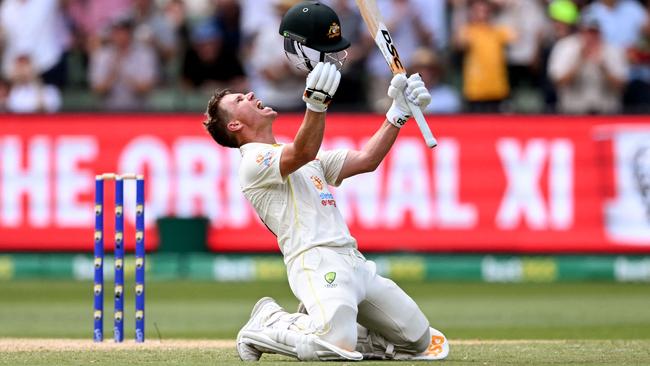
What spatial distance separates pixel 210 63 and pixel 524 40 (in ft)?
9.26

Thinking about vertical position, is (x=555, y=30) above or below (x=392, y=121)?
above

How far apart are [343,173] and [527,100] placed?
6.73 metres

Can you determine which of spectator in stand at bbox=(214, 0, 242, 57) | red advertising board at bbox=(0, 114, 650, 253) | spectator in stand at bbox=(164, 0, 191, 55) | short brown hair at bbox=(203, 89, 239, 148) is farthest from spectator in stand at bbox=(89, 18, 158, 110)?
short brown hair at bbox=(203, 89, 239, 148)

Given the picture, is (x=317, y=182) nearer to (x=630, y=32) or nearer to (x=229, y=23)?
(x=229, y=23)

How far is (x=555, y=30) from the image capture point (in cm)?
1297

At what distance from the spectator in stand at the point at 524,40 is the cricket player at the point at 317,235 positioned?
656cm

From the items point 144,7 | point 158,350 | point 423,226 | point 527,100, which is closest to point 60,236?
point 144,7

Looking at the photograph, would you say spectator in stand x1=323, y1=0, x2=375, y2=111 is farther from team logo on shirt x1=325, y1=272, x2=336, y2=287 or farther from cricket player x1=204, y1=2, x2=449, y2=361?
team logo on shirt x1=325, y1=272, x2=336, y2=287

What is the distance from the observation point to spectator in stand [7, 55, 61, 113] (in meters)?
13.1

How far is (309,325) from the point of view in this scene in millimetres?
6148

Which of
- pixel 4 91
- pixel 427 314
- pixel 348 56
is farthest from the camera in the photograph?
pixel 4 91

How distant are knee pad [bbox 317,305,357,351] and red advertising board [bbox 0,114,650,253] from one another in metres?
6.42

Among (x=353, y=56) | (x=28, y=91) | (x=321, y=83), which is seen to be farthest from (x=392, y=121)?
(x=28, y=91)

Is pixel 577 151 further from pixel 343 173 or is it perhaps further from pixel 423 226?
pixel 343 173
